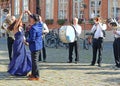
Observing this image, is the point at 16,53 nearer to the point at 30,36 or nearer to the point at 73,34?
the point at 30,36

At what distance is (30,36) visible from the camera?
455 inches

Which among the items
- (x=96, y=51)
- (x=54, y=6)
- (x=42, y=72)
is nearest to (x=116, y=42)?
(x=96, y=51)

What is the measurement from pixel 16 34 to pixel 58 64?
3531 millimetres

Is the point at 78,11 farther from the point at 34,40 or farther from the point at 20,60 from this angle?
the point at 34,40

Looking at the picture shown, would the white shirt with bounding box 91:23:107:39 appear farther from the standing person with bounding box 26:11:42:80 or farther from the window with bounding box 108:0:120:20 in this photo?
the window with bounding box 108:0:120:20

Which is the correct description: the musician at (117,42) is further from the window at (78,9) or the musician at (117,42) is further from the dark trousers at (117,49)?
the window at (78,9)

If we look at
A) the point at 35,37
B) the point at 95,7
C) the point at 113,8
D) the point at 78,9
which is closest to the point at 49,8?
the point at 78,9

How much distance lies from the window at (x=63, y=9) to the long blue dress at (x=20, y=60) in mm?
26911

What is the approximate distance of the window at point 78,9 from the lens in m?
38.2

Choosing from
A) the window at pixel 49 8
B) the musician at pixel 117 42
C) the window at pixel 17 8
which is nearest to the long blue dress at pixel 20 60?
the musician at pixel 117 42

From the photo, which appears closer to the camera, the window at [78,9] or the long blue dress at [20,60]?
the long blue dress at [20,60]

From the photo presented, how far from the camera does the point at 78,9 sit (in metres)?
38.5

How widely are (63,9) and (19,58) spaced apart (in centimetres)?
2773

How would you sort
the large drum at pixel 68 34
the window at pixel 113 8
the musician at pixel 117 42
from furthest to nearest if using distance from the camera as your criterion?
the window at pixel 113 8, the large drum at pixel 68 34, the musician at pixel 117 42
